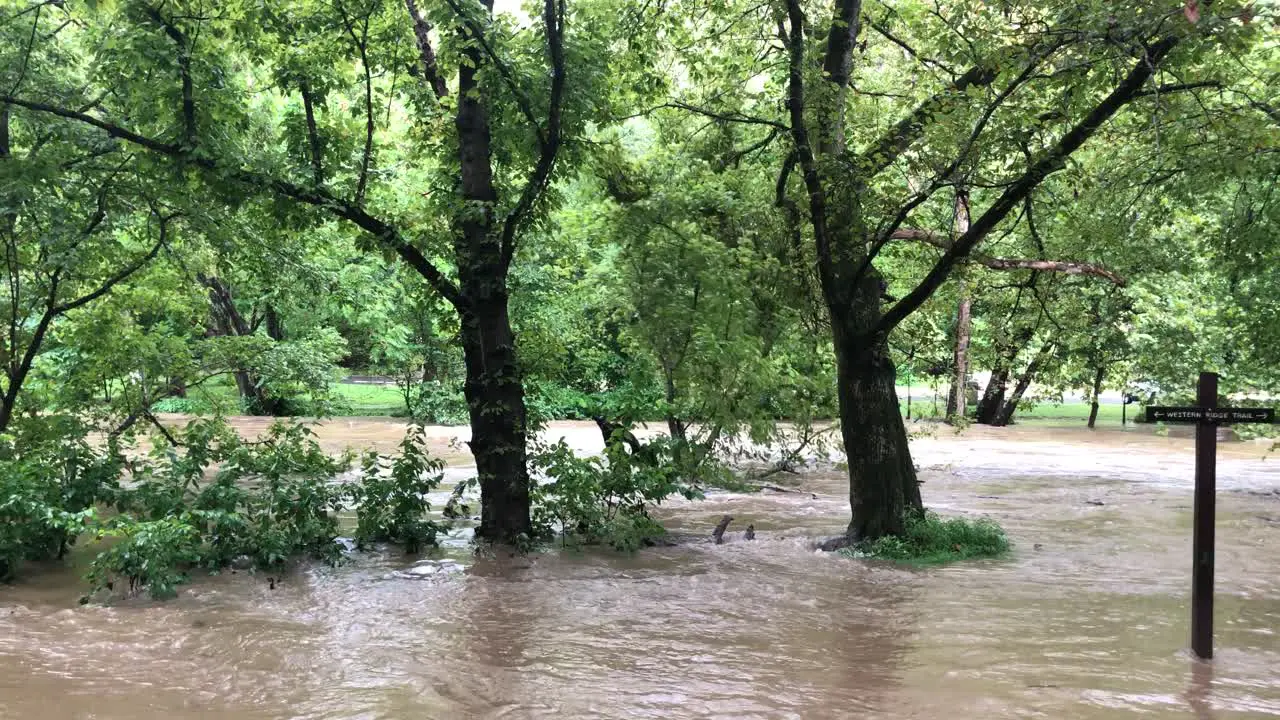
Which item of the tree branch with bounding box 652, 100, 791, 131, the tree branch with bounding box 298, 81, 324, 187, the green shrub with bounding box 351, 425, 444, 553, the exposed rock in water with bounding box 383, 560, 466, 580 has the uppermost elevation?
the tree branch with bounding box 652, 100, 791, 131

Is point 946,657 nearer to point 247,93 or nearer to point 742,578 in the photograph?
point 742,578

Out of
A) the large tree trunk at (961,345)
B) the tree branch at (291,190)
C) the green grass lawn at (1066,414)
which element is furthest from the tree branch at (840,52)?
the green grass lawn at (1066,414)

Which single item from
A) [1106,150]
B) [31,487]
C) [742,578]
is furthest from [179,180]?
[1106,150]

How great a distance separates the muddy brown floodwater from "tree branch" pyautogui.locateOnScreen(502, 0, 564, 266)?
12.3 ft

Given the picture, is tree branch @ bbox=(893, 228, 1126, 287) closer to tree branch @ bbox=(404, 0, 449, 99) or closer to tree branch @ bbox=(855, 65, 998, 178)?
tree branch @ bbox=(855, 65, 998, 178)

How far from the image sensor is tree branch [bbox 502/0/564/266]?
9148 mm

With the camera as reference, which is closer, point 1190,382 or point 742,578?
point 742,578

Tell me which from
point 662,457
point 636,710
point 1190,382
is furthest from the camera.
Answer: point 1190,382

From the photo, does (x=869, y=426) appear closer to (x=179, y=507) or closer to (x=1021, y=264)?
(x=1021, y=264)

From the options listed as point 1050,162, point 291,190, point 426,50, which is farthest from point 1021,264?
point 291,190

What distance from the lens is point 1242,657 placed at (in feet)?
23.3

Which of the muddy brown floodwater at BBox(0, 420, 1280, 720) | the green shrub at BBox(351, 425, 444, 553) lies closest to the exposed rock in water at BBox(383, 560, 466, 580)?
the muddy brown floodwater at BBox(0, 420, 1280, 720)

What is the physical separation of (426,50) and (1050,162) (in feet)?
24.1

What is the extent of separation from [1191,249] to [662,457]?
1089 cm
